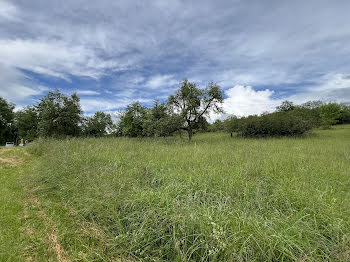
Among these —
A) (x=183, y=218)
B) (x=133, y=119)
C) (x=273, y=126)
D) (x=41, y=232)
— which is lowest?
(x=41, y=232)

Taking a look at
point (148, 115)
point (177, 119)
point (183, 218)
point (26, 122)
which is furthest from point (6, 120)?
point (183, 218)

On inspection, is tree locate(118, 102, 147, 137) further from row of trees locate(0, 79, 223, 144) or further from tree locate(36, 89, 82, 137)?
tree locate(36, 89, 82, 137)

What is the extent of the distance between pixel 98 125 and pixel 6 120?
26.6 metres

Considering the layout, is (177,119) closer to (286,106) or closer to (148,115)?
(148,115)

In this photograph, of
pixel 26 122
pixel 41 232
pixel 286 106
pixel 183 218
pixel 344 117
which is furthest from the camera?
pixel 26 122

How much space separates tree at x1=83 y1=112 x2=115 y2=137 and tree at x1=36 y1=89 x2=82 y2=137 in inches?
317

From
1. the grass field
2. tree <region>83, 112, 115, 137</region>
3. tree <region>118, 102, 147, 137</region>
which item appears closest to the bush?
tree <region>118, 102, 147, 137</region>

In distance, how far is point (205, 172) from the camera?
3951mm

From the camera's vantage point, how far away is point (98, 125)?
33969mm

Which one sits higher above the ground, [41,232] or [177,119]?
[177,119]

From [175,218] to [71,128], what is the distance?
20961 millimetres

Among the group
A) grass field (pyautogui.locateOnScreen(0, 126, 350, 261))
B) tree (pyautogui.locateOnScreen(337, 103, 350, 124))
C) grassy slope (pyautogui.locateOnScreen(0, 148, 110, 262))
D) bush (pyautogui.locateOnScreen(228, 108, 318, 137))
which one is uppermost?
tree (pyautogui.locateOnScreen(337, 103, 350, 124))

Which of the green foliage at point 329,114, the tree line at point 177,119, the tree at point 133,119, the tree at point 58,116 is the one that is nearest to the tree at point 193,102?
the tree line at point 177,119

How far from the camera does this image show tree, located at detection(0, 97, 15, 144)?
36.7 metres
